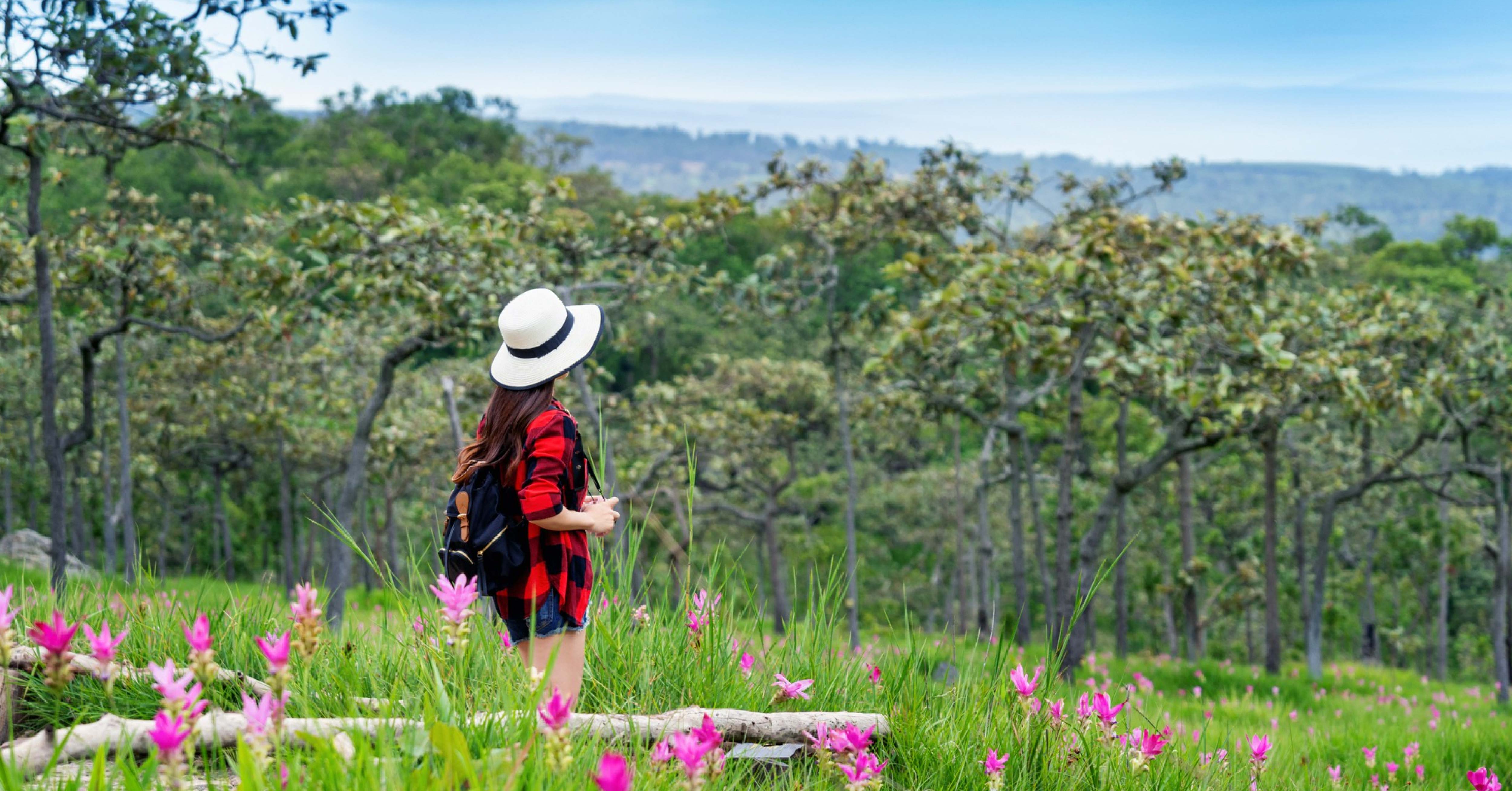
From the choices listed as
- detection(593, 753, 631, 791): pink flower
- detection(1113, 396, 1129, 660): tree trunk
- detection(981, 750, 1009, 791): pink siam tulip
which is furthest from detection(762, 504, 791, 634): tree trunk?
detection(593, 753, 631, 791): pink flower

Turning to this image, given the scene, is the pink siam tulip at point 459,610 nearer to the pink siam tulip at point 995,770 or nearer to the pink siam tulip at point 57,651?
the pink siam tulip at point 57,651

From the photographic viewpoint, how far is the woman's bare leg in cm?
310

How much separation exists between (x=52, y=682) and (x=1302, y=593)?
20085mm

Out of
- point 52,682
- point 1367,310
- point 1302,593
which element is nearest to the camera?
point 52,682

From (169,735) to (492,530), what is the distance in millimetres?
1640

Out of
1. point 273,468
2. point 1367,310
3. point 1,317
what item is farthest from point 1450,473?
point 273,468

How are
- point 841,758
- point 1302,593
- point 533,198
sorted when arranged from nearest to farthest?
point 841,758 < point 533,198 < point 1302,593

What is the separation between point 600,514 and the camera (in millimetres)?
3254

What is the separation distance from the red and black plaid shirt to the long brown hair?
0.03 m

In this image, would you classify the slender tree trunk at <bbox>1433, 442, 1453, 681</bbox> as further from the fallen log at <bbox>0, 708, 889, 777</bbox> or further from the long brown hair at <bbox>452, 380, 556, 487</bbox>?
the long brown hair at <bbox>452, 380, 556, 487</bbox>

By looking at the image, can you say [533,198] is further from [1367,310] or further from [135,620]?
[1367,310]

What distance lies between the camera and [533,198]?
9281 millimetres

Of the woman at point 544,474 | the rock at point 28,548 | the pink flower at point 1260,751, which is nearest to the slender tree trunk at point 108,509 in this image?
the rock at point 28,548

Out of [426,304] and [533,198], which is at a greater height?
[533,198]
